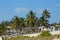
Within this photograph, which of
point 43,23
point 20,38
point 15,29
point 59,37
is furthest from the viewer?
point 15,29

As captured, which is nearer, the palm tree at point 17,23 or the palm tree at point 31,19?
the palm tree at point 31,19

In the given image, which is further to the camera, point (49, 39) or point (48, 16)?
point (48, 16)

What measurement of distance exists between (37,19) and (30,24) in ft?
12.2

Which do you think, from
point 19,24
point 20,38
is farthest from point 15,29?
point 20,38

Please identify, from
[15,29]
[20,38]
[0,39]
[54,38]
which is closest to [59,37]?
[54,38]

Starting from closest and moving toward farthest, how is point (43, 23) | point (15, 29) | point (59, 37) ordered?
point (59, 37), point (43, 23), point (15, 29)

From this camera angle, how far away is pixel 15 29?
276 ft

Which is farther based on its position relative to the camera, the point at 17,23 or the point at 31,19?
the point at 17,23

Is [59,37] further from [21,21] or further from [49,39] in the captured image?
[21,21]

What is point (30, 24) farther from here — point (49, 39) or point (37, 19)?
point (49, 39)

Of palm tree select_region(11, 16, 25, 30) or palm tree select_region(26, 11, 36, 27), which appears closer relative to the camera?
palm tree select_region(26, 11, 36, 27)

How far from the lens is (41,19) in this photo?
79.2 m

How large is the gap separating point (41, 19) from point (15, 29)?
35.8 feet

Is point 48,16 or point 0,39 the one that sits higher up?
point 48,16
